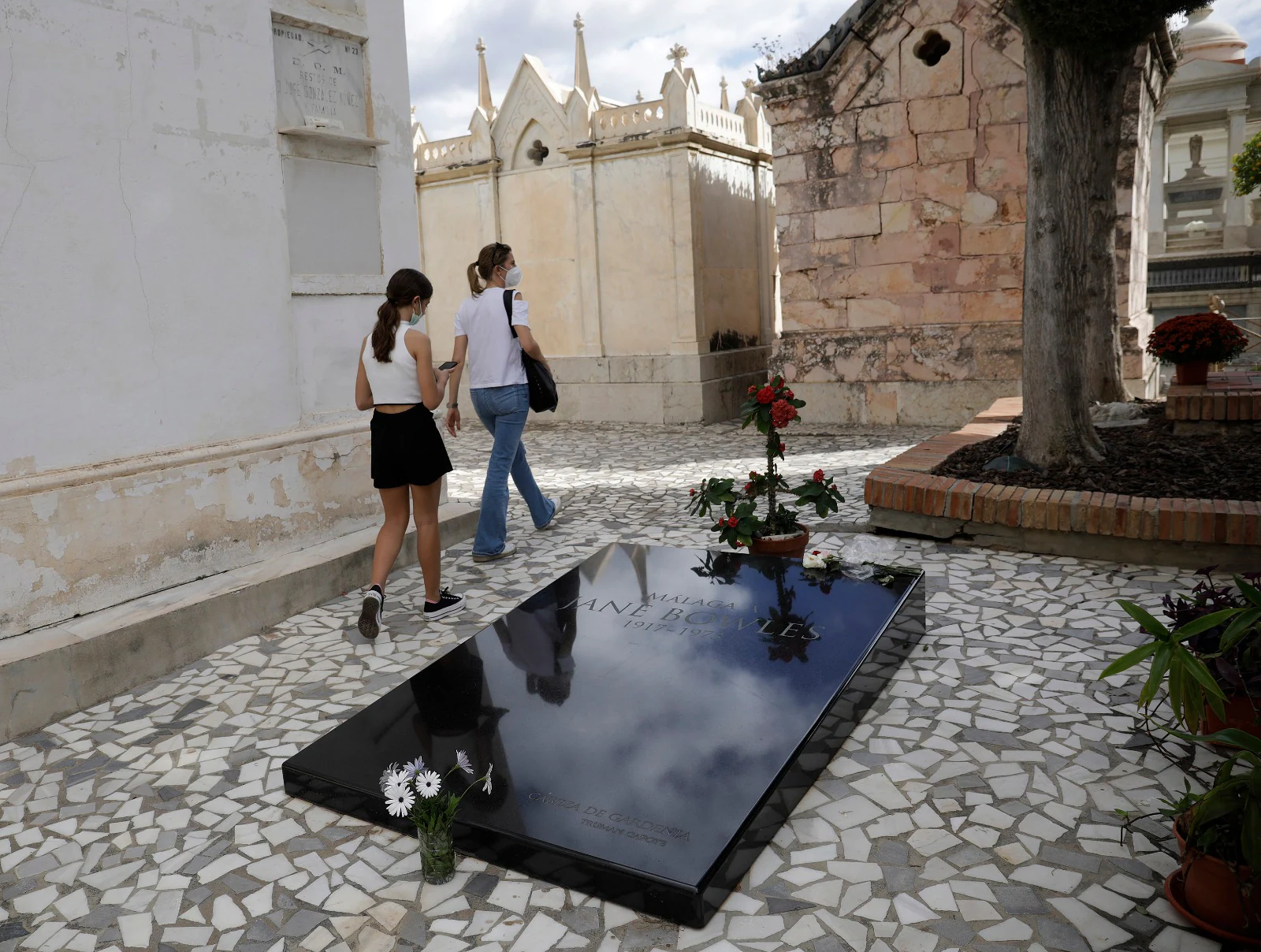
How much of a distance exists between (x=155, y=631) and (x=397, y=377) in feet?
5.50

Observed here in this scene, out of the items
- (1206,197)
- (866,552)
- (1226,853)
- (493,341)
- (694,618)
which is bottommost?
(1226,853)

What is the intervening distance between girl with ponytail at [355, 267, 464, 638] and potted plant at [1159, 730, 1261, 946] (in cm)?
350

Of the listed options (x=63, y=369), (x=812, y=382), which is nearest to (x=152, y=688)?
(x=63, y=369)

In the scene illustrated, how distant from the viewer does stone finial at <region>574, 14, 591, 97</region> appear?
12891mm

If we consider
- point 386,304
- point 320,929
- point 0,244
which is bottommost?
point 320,929

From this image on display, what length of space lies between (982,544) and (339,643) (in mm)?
3810

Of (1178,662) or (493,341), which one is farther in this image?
(493,341)

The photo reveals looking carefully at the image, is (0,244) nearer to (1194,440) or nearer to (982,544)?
(982,544)

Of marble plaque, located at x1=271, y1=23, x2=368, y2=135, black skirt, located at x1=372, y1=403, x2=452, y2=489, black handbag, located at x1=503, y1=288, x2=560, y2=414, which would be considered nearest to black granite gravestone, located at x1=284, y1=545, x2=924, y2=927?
black skirt, located at x1=372, y1=403, x2=452, y2=489

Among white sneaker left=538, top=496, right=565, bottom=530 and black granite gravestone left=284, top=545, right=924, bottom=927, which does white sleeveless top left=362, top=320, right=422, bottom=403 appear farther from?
white sneaker left=538, top=496, right=565, bottom=530

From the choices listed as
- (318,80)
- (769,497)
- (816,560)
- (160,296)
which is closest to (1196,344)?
(769,497)

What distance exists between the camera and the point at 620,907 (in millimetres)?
2625

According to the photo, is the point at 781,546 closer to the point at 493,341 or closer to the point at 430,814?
the point at 493,341

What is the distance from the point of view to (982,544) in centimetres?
581
